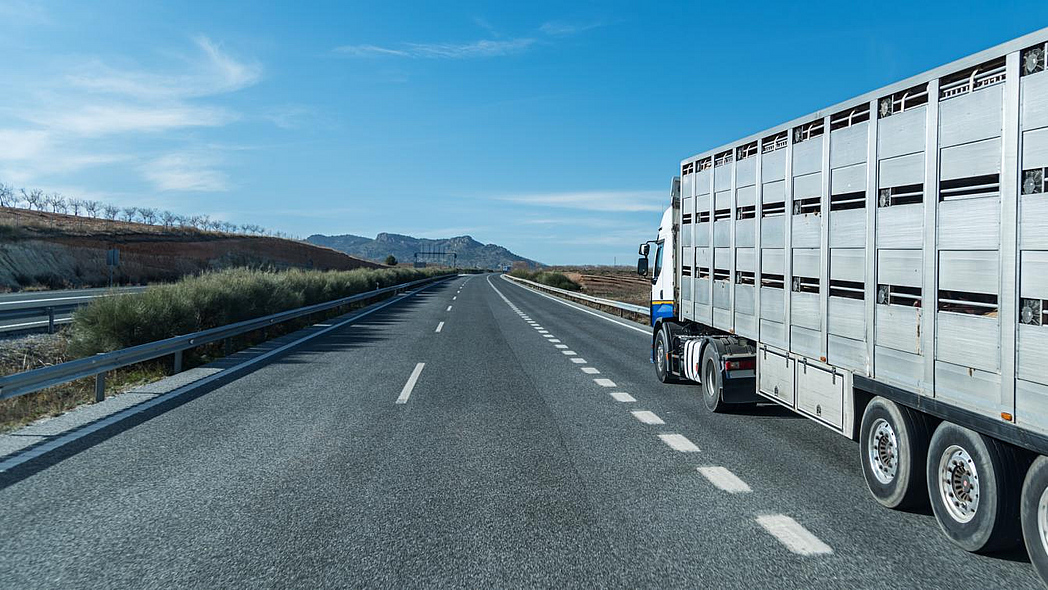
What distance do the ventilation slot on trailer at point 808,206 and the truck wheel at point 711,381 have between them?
2.30 metres

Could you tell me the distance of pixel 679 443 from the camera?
6.53 m

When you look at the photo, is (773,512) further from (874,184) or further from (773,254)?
(773,254)

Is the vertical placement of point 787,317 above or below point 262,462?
above

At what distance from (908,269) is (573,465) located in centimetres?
299

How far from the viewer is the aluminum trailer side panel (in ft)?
11.3

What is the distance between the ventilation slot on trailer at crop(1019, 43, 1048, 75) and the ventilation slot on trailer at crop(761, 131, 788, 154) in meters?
2.96

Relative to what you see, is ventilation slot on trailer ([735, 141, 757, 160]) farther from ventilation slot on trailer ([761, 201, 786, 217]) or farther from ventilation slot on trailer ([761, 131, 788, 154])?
ventilation slot on trailer ([761, 201, 786, 217])

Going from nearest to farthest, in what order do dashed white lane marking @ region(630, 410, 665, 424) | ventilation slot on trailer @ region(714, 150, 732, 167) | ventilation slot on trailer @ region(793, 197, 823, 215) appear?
ventilation slot on trailer @ region(793, 197, 823, 215) < dashed white lane marking @ region(630, 410, 665, 424) < ventilation slot on trailer @ region(714, 150, 732, 167)

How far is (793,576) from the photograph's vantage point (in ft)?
11.8

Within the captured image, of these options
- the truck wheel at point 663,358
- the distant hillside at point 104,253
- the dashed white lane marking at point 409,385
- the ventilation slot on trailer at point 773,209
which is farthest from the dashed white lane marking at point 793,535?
the distant hillside at point 104,253

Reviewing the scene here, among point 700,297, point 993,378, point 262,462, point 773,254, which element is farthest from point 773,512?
point 700,297

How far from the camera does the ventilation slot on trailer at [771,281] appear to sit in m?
6.56

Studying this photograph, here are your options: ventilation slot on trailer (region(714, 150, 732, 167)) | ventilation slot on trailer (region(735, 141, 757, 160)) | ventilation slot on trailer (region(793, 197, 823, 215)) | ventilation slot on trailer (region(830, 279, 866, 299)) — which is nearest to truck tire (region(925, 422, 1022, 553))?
ventilation slot on trailer (region(830, 279, 866, 299))

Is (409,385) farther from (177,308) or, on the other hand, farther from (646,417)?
(177,308)
